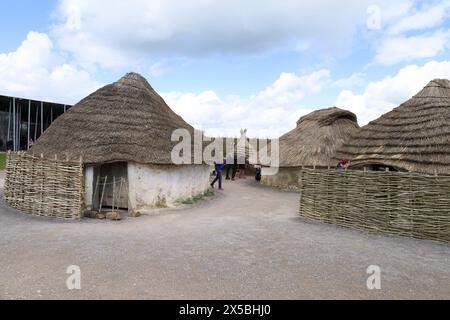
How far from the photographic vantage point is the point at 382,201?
9195mm

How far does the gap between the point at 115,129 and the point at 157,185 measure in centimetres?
252

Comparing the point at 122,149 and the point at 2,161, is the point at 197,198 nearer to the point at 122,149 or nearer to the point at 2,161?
the point at 122,149

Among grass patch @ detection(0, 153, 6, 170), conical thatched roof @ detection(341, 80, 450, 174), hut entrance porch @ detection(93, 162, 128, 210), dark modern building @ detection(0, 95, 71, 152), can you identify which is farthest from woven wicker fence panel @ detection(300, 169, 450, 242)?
dark modern building @ detection(0, 95, 71, 152)

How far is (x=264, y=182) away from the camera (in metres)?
21.7

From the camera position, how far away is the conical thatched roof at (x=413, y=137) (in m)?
12.7

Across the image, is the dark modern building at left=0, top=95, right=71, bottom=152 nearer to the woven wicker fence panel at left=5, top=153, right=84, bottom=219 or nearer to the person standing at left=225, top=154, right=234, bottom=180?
the person standing at left=225, top=154, right=234, bottom=180

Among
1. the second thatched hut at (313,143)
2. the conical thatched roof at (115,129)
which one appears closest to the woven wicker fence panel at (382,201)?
the conical thatched roof at (115,129)

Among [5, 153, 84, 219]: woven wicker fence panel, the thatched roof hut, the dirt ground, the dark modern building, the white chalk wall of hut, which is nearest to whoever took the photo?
the dirt ground

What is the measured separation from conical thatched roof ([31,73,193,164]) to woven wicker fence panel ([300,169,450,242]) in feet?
17.8

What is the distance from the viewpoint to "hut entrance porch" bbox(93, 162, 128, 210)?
12375 millimetres

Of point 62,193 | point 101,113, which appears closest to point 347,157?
point 101,113

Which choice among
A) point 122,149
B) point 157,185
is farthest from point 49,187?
point 157,185

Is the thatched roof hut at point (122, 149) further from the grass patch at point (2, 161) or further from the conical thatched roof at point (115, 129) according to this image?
the grass patch at point (2, 161)
